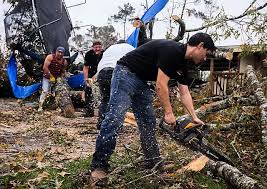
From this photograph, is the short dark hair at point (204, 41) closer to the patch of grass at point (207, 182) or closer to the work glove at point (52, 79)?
the patch of grass at point (207, 182)

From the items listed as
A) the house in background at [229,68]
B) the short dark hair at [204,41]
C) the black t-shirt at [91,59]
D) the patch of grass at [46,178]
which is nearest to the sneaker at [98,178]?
the patch of grass at [46,178]

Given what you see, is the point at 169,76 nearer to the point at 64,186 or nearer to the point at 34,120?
the point at 64,186

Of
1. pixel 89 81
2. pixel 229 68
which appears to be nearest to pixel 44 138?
pixel 89 81

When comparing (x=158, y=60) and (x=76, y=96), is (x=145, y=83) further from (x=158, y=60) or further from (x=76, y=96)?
(x=76, y=96)

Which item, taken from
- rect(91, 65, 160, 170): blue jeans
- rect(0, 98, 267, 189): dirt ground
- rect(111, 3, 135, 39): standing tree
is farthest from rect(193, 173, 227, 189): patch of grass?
rect(111, 3, 135, 39): standing tree

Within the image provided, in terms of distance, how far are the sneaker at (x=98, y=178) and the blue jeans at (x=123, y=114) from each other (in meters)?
0.04

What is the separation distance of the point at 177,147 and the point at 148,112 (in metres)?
1.05

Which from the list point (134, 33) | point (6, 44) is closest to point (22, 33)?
point (6, 44)

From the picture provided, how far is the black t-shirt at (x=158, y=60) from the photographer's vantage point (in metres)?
3.05

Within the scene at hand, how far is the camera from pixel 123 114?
10.6 feet

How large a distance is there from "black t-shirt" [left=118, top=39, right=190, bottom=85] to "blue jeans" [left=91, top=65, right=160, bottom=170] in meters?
0.08

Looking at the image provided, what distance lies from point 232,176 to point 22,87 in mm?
7524

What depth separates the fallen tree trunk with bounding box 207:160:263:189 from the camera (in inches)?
111

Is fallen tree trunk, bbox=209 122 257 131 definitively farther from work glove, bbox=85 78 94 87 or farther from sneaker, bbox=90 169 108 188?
work glove, bbox=85 78 94 87
